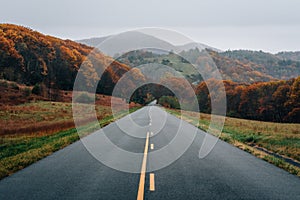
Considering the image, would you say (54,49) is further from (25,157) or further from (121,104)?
(25,157)

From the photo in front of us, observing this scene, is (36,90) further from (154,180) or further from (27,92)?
(154,180)

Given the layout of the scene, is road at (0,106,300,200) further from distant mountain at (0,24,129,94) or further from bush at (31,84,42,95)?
distant mountain at (0,24,129,94)

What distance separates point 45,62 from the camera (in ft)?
210

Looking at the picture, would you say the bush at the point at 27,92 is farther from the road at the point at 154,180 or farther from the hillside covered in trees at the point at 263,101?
the hillside covered in trees at the point at 263,101

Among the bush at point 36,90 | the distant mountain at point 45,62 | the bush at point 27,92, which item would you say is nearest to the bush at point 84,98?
the distant mountain at point 45,62

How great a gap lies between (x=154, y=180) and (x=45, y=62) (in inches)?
2489

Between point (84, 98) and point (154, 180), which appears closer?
point (154, 180)

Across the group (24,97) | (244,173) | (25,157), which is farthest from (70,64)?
(244,173)

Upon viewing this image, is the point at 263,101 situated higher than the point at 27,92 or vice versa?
the point at 263,101

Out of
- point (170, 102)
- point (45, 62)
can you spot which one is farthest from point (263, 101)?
point (45, 62)

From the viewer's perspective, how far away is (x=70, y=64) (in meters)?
60.5

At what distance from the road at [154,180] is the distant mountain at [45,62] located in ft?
134

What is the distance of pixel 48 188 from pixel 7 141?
391 inches

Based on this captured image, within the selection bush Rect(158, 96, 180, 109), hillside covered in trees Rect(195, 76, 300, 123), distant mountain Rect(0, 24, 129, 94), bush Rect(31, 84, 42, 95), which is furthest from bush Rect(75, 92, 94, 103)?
hillside covered in trees Rect(195, 76, 300, 123)
